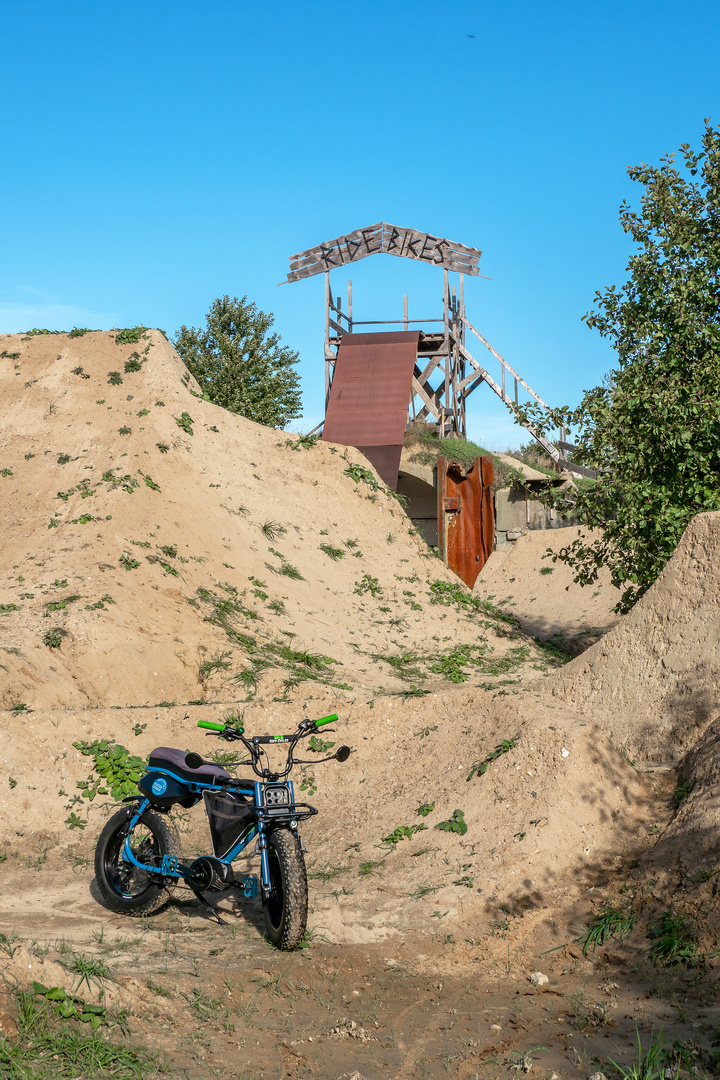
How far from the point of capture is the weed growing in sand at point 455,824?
6.66 meters

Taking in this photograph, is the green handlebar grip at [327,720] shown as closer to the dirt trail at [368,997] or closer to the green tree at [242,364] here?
the dirt trail at [368,997]

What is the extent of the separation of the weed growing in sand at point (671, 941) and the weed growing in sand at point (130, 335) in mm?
17640

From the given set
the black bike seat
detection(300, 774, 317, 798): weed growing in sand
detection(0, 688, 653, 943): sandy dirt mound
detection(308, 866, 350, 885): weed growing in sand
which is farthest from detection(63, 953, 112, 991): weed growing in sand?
detection(300, 774, 317, 798): weed growing in sand

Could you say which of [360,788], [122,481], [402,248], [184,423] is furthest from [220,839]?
[402,248]

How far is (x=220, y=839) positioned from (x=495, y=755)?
2.58 meters

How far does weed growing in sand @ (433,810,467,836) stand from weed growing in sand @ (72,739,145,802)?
10.2ft

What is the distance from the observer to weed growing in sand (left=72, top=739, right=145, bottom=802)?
805 centimetres

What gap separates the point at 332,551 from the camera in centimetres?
1797

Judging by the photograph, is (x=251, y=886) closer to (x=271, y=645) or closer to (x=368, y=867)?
(x=368, y=867)

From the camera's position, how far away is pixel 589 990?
4.69 m

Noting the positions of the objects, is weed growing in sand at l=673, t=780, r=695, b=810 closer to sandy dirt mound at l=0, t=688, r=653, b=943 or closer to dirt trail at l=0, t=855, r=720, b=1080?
sandy dirt mound at l=0, t=688, r=653, b=943

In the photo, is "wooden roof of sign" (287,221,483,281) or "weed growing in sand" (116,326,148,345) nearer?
"weed growing in sand" (116,326,148,345)

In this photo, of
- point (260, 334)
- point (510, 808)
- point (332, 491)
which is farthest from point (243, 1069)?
point (260, 334)

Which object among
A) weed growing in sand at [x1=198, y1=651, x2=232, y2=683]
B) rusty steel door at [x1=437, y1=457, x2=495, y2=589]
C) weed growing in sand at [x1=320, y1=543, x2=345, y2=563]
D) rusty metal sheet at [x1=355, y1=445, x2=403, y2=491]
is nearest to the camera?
weed growing in sand at [x1=198, y1=651, x2=232, y2=683]
